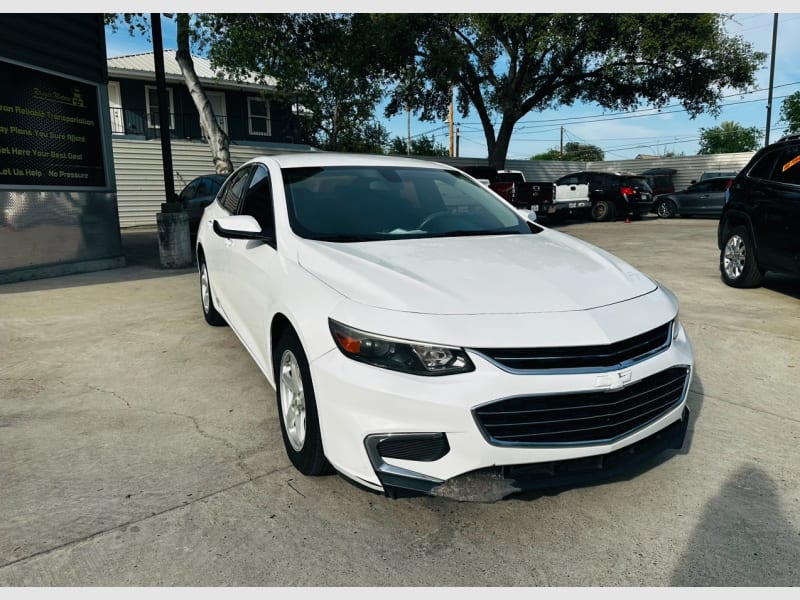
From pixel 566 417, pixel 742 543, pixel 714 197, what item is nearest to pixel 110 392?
pixel 566 417

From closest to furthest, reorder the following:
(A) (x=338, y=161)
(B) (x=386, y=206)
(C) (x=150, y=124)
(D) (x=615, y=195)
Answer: (B) (x=386, y=206)
(A) (x=338, y=161)
(D) (x=615, y=195)
(C) (x=150, y=124)

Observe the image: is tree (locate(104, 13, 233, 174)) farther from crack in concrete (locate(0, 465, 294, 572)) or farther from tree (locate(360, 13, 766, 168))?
crack in concrete (locate(0, 465, 294, 572))

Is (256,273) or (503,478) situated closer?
(503,478)

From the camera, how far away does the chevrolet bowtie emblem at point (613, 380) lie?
2322 millimetres

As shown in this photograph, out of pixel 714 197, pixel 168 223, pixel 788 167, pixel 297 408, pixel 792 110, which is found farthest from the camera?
pixel 792 110

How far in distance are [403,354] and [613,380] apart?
83 cm

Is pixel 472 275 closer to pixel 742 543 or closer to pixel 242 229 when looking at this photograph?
pixel 242 229

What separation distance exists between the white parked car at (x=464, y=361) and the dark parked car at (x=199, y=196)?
28.7 feet

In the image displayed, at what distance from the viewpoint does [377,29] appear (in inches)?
781

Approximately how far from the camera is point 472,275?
2.76m

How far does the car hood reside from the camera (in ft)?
8.13

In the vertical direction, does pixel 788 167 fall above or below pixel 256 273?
above

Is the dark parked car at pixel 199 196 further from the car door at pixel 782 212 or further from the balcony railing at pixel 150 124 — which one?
the balcony railing at pixel 150 124

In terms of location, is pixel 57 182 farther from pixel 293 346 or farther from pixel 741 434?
pixel 741 434
